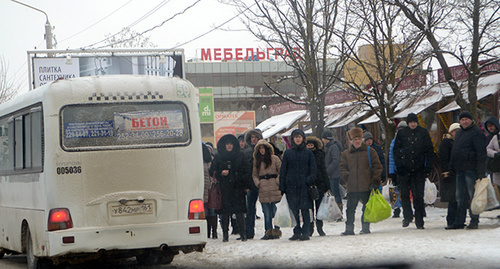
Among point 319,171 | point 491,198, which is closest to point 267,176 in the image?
point 319,171

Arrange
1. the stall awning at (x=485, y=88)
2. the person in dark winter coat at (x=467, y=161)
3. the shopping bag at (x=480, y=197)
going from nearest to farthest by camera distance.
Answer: the shopping bag at (x=480, y=197) → the person in dark winter coat at (x=467, y=161) → the stall awning at (x=485, y=88)

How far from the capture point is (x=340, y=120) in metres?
26.3

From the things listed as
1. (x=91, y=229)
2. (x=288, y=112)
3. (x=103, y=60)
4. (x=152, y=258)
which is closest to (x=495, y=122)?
(x=152, y=258)

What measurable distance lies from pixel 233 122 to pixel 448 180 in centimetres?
6681

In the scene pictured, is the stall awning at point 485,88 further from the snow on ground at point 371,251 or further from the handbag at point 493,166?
the handbag at point 493,166

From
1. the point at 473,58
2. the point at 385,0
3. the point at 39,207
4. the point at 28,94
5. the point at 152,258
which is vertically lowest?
the point at 152,258

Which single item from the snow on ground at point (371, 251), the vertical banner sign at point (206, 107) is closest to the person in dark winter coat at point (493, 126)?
the snow on ground at point (371, 251)

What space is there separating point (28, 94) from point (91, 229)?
228 cm

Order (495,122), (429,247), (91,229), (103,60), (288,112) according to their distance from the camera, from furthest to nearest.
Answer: (288,112) → (103,60) → (495,122) → (429,247) → (91,229)

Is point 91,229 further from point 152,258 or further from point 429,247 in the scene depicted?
point 429,247

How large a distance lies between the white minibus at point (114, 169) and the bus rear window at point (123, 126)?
1 centimetres

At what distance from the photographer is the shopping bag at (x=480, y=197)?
10.7 metres

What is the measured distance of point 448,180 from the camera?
1164cm

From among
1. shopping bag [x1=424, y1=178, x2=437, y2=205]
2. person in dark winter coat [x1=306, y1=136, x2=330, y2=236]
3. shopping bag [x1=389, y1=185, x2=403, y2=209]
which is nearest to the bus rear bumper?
person in dark winter coat [x1=306, y1=136, x2=330, y2=236]
